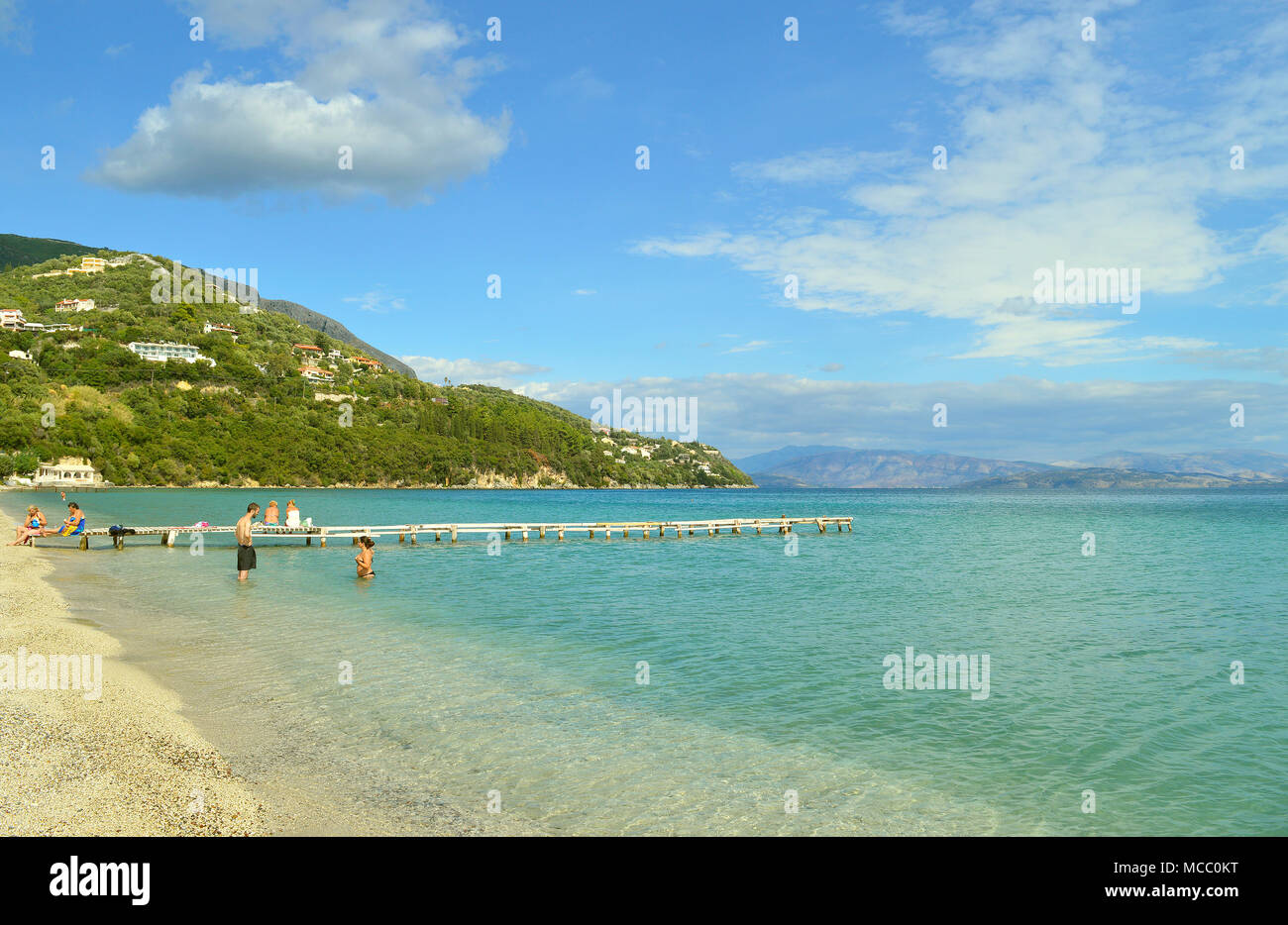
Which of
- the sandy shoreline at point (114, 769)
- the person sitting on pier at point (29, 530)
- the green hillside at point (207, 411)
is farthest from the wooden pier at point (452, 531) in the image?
the green hillside at point (207, 411)

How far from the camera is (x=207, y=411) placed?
5330 inches

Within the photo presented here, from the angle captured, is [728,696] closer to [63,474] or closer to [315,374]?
[63,474]

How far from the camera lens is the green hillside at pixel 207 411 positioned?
114m

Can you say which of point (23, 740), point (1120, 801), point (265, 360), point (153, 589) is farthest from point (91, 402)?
point (1120, 801)

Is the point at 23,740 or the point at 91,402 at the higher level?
the point at 91,402

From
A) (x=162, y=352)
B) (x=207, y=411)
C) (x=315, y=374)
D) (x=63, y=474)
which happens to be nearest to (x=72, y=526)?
(x=63, y=474)

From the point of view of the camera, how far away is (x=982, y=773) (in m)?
8.81

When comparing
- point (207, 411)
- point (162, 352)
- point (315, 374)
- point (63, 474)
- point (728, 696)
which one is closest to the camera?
point (728, 696)

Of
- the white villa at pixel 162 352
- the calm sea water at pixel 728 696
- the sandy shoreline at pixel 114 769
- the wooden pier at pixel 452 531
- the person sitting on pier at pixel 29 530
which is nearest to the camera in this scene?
the sandy shoreline at pixel 114 769

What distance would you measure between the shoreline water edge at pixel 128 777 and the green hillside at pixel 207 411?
374ft

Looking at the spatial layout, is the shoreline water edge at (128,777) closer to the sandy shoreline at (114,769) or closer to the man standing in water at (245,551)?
the sandy shoreline at (114,769)

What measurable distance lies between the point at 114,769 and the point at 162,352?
165119 mm
